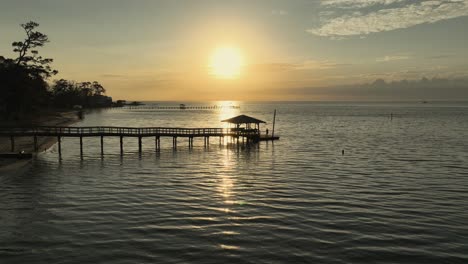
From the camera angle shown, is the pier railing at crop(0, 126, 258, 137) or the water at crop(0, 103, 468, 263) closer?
the water at crop(0, 103, 468, 263)

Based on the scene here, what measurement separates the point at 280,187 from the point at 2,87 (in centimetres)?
5891

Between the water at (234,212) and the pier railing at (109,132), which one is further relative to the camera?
the pier railing at (109,132)

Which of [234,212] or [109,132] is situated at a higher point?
[109,132]

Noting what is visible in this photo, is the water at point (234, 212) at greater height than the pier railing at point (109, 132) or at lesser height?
lesser

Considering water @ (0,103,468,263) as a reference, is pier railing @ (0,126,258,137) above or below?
above

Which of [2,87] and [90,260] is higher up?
A: [2,87]

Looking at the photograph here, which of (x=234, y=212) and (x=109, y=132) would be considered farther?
(x=109, y=132)

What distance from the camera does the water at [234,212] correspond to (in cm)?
1596

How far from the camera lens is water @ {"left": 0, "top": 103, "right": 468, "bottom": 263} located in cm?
1596

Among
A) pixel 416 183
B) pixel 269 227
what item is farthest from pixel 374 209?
pixel 416 183

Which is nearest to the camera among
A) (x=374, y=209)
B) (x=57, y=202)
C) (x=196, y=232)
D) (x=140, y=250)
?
(x=140, y=250)

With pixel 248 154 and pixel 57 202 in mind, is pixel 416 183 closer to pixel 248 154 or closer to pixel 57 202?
pixel 248 154

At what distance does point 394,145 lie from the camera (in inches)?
2218

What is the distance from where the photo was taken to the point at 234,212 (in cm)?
2158
